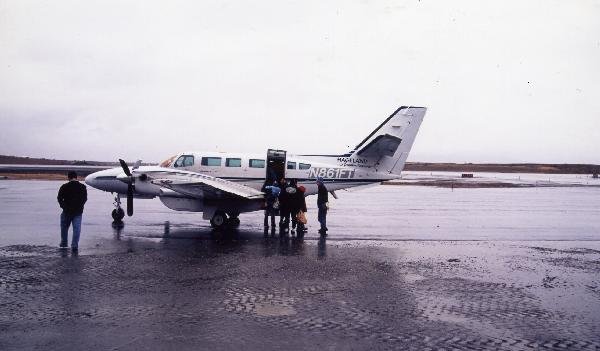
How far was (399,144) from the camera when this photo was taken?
2058 cm

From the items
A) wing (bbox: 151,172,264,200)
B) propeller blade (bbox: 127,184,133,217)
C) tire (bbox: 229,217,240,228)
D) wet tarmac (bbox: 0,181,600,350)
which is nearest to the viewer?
wet tarmac (bbox: 0,181,600,350)

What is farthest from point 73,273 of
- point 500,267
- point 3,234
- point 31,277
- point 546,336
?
point 500,267

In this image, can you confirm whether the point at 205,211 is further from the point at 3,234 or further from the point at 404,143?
the point at 404,143

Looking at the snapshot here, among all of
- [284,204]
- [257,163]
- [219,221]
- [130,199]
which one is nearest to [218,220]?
[219,221]

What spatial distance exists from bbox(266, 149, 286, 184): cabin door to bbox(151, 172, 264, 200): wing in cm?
249

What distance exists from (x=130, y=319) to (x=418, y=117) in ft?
53.2

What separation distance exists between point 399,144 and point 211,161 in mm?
7799

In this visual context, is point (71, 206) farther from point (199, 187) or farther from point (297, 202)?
point (297, 202)

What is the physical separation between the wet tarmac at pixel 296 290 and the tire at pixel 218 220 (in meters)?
0.49

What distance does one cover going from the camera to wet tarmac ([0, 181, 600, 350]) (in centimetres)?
670

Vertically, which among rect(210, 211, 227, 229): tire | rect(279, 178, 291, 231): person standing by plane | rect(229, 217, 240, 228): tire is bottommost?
rect(229, 217, 240, 228): tire

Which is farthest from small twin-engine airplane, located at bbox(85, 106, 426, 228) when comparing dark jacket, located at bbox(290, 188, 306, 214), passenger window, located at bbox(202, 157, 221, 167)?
dark jacket, located at bbox(290, 188, 306, 214)

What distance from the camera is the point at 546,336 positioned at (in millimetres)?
6875

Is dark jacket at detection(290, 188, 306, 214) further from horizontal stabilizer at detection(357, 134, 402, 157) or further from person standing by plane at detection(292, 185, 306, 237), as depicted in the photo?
horizontal stabilizer at detection(357, 134, 402, 157)
